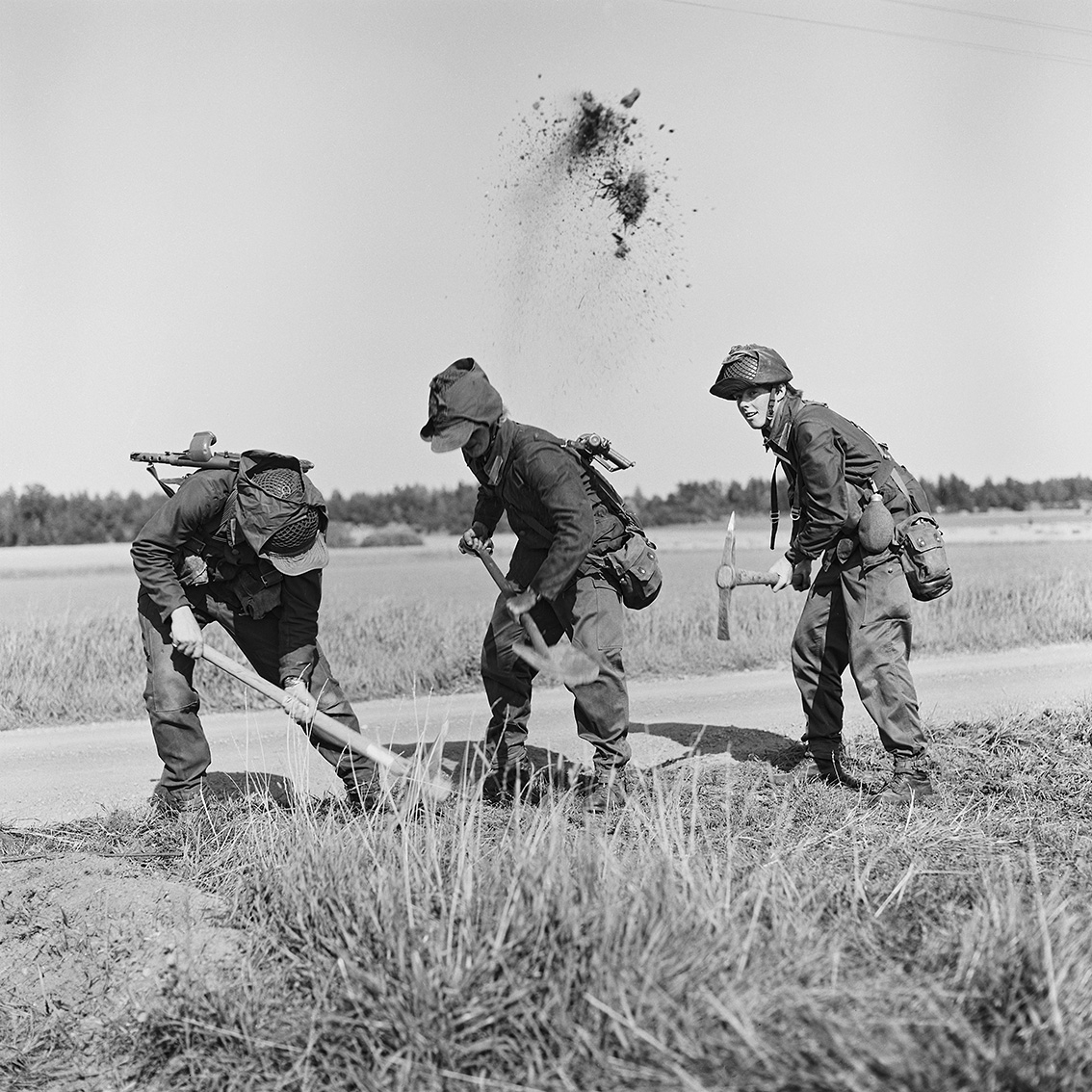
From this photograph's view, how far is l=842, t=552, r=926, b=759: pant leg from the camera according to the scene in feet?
17.9

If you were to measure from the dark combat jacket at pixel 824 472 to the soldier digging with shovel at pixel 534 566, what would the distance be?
93 cm

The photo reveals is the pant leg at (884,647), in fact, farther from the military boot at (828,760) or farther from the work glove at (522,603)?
the work glove at (522,603)

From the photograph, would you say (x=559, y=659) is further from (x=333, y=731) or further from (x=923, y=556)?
(x=923, y=556)

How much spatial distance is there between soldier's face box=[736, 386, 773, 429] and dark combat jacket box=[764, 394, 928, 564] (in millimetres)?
74

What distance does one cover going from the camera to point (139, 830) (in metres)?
5.11

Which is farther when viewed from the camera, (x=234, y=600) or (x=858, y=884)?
(x=234, y=600)

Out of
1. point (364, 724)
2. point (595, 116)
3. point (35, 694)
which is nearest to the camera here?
point (595, 116)

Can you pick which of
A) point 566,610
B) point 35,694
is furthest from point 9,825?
point 35,694

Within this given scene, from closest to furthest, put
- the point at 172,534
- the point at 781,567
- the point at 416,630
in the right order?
the point at 172,534 < the point at 781,567 < the point at 416,630

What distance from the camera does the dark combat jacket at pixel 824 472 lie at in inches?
214

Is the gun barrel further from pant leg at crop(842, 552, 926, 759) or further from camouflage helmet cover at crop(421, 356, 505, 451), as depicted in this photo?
pant leg at crop(842, 552, 926, 759)

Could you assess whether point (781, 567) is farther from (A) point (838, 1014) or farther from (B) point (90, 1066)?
(B) point (90, 1066)

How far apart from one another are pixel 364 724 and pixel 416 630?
13.1 ft

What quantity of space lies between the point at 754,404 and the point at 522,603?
166 centimetres
